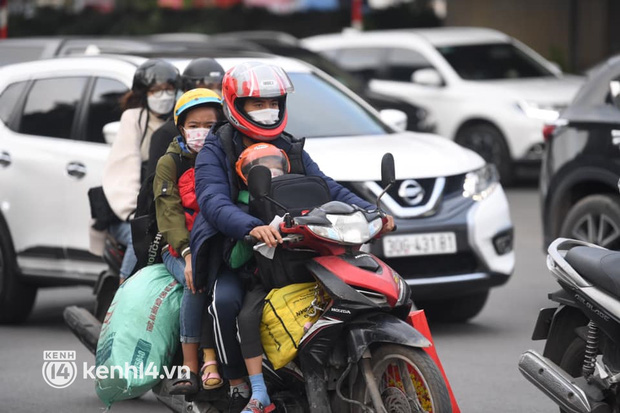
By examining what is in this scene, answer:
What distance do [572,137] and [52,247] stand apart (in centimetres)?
360

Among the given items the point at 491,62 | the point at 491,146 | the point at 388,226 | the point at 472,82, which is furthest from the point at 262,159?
the point at 491,62

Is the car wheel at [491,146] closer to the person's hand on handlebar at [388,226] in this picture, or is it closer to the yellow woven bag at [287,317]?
the person's hand on handlebar at [388,226]

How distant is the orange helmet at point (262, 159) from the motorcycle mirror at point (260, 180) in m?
0.37

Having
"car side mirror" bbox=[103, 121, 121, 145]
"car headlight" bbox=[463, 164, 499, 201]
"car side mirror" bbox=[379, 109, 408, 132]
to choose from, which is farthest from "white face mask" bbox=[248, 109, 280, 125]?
"car side mirror" bbox=[379, 109, 408, 132]

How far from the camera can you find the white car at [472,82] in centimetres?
1667

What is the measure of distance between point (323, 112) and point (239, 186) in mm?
3454

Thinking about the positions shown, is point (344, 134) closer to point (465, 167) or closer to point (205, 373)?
point (465, 167)

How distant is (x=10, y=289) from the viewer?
360 inches

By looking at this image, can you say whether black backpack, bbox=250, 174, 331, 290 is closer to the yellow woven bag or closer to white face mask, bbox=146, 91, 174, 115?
the yellow woven bag

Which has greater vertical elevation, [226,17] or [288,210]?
[288,210]

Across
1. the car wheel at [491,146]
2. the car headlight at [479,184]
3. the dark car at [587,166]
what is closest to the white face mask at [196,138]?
the car headlight at [479,184]

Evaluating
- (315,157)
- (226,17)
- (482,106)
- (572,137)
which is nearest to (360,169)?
(315,157)

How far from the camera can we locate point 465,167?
863 centimetres

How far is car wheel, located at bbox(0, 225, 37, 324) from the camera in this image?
29.9ft
